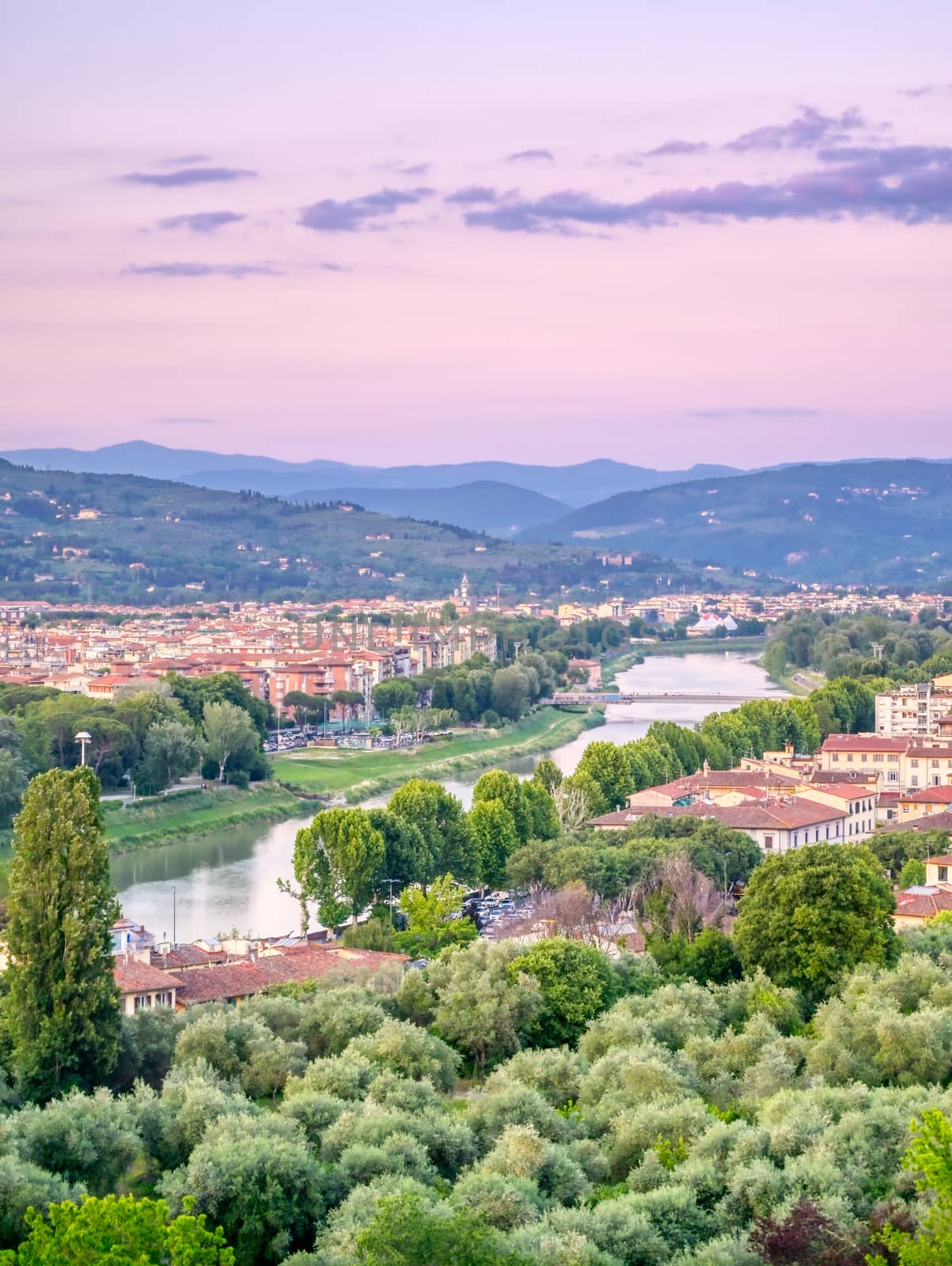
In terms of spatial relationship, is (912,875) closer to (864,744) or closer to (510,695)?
(864,744)

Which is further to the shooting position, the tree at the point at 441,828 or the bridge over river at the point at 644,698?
the bridge over river at the point at 644,698

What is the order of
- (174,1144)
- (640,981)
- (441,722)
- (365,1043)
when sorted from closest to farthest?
(174,1144)
(365,1043)
(640,981)
(441,722)

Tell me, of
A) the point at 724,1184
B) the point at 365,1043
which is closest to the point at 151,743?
the point at 365,1043

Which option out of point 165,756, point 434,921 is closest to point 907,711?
point 165,756

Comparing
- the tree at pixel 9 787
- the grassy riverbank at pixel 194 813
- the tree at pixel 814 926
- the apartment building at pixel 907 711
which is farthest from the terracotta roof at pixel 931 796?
the tree at pixel 9 787

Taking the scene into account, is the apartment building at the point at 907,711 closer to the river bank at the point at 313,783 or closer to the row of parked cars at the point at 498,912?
the river bank at the point at 313,783

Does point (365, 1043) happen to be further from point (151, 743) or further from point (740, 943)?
point (151, 743)
